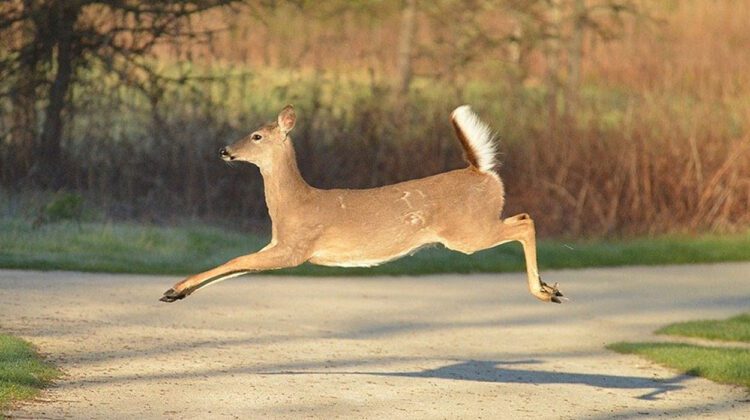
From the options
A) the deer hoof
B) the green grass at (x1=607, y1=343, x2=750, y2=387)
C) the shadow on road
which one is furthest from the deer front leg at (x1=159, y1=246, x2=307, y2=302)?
the green grass at (x1=607, y1=343, x2=750, y2=387)

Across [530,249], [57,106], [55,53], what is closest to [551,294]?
[530,249]

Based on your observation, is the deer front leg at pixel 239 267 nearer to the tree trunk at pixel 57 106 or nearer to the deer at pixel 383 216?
the deer at pixel 383 216

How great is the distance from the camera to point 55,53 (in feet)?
68.1

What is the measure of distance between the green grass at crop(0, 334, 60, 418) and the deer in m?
1.73

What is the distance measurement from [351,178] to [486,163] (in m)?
11.5

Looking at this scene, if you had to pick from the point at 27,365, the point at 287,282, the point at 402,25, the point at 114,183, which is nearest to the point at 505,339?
the point at 287,282

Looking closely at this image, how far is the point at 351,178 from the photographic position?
21359 millimetres

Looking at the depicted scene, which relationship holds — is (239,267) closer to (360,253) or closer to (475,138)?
(360,253)

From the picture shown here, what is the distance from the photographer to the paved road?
10039mm

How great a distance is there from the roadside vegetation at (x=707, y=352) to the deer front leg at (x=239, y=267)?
13.7 feet

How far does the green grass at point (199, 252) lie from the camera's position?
16719 mm

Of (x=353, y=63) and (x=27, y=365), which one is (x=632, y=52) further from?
(x=27, y=365)

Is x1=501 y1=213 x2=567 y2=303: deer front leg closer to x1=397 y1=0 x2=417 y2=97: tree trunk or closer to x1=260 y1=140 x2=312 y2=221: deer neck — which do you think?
x1=260 y1=140 x2=312 y2=221: deer neck

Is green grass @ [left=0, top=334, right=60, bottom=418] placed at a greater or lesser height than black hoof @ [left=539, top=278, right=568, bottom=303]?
lesser
